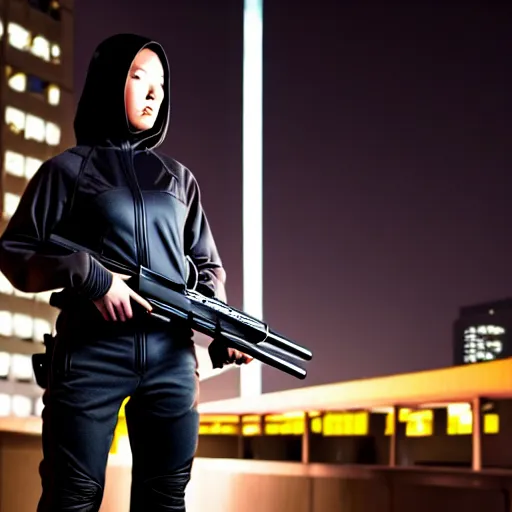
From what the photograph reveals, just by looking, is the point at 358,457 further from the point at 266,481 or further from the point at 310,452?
the point at 266,481

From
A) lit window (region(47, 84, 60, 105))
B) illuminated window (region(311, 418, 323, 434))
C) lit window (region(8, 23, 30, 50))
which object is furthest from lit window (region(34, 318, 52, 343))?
illuminated window (region(311, 418, 323, 434))

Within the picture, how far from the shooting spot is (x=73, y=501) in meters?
1.62

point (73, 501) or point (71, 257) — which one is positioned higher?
point (71, 257)

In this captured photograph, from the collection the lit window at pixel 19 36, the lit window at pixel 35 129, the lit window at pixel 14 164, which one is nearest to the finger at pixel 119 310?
the lit window at pixel 14 164

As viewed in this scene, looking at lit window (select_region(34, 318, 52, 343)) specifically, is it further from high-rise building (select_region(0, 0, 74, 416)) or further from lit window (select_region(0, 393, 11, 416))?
lit window (select_region(0, 393, 11, 416))

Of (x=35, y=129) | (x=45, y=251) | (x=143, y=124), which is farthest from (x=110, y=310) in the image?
(x=35, y=129)

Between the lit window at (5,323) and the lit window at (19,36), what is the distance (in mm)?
9456

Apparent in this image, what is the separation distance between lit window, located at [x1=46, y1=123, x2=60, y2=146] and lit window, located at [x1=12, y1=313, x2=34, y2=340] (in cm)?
672

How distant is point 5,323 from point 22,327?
1.95 ft

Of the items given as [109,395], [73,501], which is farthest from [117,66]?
[73,501]

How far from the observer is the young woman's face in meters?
1.81

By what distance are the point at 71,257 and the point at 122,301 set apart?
4.6 inches

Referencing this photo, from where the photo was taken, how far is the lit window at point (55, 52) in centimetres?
3500

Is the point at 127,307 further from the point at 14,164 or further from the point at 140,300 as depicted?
the point at 14,164
